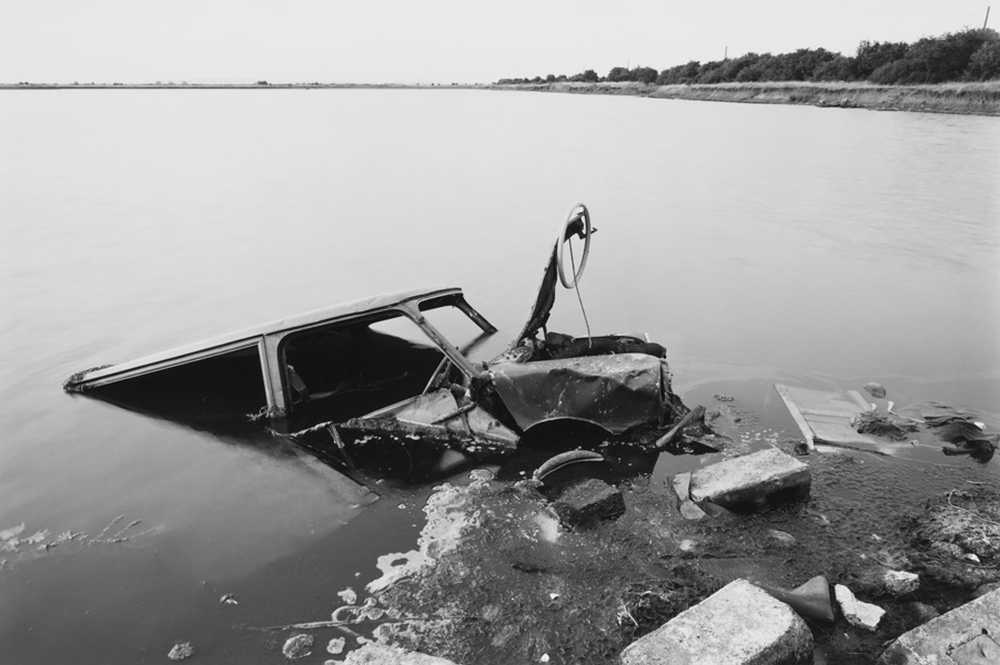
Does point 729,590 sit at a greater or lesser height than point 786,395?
greater

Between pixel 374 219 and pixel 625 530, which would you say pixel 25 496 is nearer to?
pixel 625 530

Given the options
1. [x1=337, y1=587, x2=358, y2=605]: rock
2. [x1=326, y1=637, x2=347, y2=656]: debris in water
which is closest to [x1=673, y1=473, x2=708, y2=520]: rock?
[x1=337, y1=587, x2=358, y2=605]: rock

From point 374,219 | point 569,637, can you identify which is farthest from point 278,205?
point 569,637

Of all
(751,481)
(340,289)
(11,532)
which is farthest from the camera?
(340,289)

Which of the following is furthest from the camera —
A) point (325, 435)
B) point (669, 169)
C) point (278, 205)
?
point (669, 169)

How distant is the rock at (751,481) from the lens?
5168mm

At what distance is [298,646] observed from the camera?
4.07m

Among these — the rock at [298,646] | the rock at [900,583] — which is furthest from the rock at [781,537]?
the rock at [298,646]

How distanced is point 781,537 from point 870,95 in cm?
6246

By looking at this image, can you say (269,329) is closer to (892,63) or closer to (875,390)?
(875,390)

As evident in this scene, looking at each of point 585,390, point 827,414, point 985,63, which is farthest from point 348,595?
point 985,63

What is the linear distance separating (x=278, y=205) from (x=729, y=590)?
23405 millimetres

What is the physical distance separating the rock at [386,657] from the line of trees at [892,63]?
61.6 metres

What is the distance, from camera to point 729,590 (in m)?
3.99
